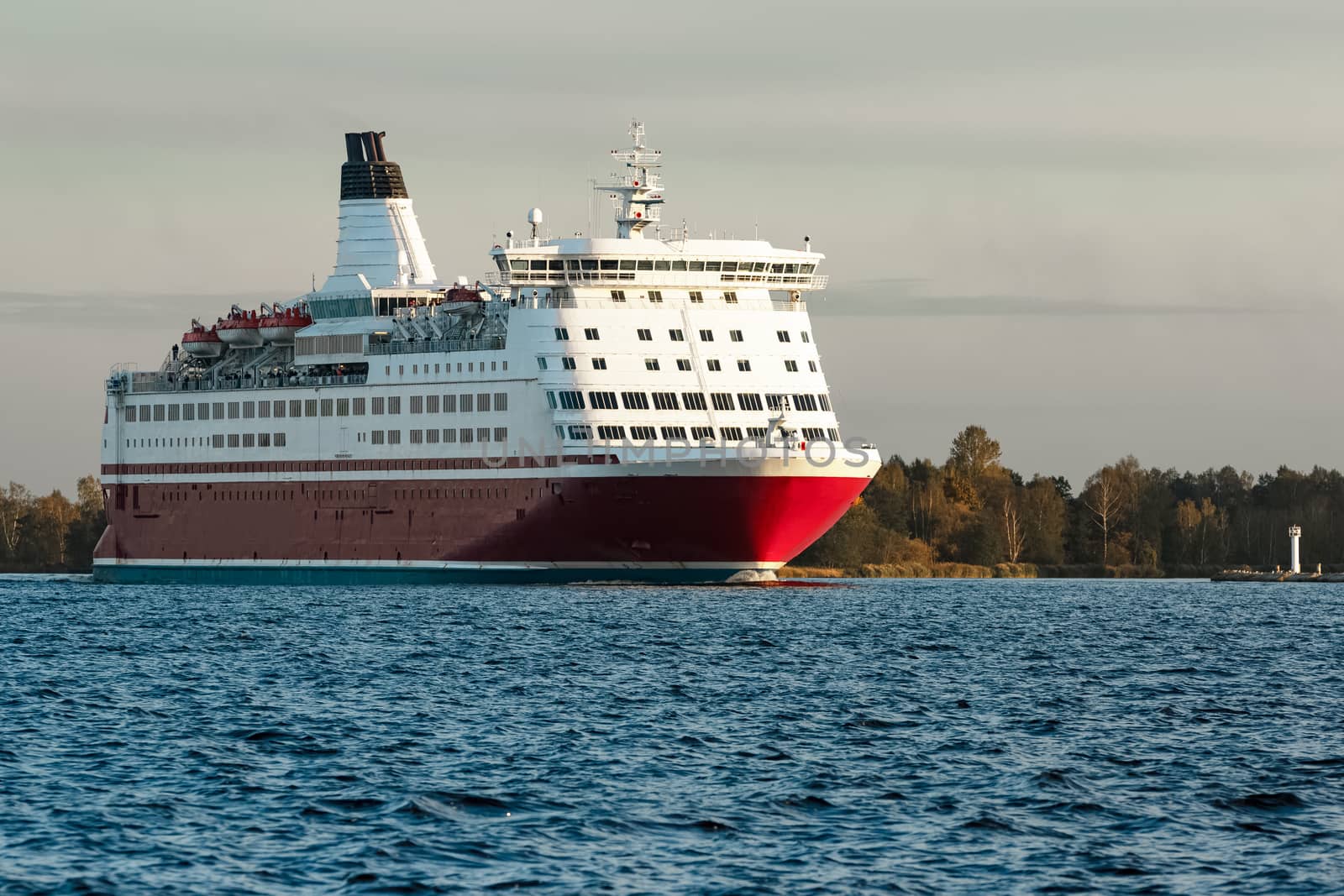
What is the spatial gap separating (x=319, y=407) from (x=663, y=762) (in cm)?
6270

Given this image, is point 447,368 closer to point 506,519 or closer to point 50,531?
point 506,519

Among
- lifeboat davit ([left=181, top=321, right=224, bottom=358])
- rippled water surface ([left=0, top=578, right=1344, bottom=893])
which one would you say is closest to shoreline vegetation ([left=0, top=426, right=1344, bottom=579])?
lifeboat davit ([left=181, top=321, right=224, bottom=358])

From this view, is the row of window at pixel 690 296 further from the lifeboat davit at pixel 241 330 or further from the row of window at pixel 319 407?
the lifeboat davit at pixel 241 330

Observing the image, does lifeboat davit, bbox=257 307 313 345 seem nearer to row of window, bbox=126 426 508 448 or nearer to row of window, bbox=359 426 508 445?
row of window, bbox=126 426 508 448

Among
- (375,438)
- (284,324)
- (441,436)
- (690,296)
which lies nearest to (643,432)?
(690,296)

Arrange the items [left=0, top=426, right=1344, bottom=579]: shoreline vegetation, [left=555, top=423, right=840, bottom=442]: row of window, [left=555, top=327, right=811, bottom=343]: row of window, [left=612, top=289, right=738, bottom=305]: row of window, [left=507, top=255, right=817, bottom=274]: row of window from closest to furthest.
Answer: [left=555, top=423, right=840, bottom=442]: row of window < [left=555, top=327, right=811, bottom=343]: row of window < [left=507, top=255, right=817, bottom=274]: row of window < [left=612, top=289, right=738, bottom=305]: row of window < [left=0, top=426, right=1344, bottom=579]: shoreline vegetation

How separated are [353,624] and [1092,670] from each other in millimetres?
24691

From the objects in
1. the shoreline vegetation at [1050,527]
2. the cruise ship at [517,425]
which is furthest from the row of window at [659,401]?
the shoreline vegetation at [1050,527]

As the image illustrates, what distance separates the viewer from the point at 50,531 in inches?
6831

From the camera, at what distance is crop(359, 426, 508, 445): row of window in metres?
83.1

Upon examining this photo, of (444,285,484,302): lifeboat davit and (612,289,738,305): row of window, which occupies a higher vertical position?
(444,285,484,302): lifeboat davit

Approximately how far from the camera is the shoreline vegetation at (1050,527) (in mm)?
143750

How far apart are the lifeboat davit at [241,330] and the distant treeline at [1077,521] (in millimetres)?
55564

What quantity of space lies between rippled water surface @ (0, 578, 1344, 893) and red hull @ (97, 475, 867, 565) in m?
16.3
